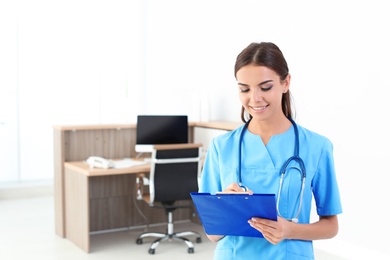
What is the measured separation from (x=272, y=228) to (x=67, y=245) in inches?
139

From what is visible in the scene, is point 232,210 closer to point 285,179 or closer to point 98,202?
point 285,179

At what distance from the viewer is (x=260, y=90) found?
141 centimetres

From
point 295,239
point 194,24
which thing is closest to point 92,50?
point 194,24

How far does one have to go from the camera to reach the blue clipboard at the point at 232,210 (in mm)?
1299

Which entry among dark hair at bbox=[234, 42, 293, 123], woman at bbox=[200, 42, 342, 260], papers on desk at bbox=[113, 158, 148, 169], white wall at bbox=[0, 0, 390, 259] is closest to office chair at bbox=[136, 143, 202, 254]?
papers on desk at bbox=[113, 158, 148, 169]

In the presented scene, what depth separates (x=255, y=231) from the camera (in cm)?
141

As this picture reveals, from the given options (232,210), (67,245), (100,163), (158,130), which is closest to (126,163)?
(100,163)

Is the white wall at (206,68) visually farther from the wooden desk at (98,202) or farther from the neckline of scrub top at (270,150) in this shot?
the neckline of scrub top at (270,150)

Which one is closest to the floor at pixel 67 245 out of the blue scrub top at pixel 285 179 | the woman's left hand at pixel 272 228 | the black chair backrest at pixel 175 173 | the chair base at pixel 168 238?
the chair base at pixel 168 238

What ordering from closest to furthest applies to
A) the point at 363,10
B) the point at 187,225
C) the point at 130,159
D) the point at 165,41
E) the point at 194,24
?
the point at 363,10 < the point at 130,159 < the point at 187,225 < the point at 194,24 < the point at 165,41

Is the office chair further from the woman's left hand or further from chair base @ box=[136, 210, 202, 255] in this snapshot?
the woman's left hand

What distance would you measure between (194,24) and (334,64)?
2236 mm

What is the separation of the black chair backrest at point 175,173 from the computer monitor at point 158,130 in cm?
52

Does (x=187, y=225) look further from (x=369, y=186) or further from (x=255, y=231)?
(x=255, y=231)
